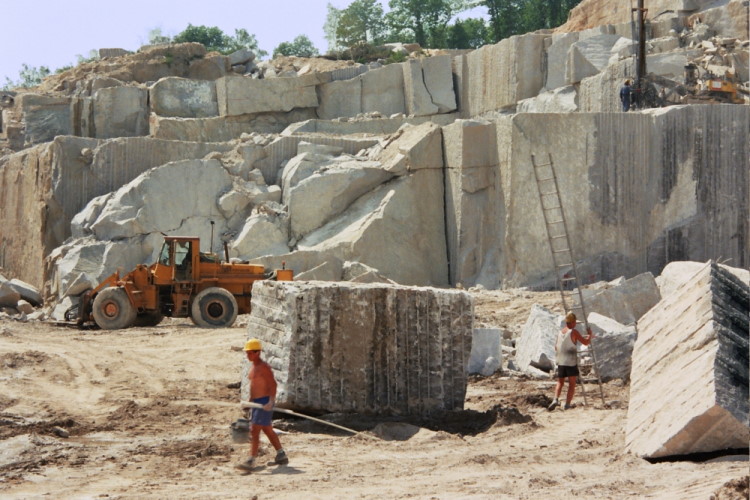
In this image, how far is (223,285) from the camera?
1938 centimetres

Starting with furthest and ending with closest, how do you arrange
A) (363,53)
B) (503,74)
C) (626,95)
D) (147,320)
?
(363,53) < (503,74) < (626,95) < (147,320)

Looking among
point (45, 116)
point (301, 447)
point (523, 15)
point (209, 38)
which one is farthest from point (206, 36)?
point (301, 447)

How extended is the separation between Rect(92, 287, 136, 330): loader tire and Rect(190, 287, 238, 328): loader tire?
1.18m

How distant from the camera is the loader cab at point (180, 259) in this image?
62.5 feet

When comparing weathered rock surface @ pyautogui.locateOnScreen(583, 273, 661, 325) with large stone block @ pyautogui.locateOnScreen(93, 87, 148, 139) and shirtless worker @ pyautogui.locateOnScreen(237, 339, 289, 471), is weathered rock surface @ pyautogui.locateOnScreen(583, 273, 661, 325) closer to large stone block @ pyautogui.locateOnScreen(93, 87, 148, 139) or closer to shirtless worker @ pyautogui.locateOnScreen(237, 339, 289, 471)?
shirtless worker @ pyautogui.locateOnScreen(237, 339, 289, 471)

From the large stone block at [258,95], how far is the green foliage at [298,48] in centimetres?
2734

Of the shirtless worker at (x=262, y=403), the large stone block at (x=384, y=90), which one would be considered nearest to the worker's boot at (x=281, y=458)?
the shirtless worker at (x=262, y=403)

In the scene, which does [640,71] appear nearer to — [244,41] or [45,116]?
[45,116]

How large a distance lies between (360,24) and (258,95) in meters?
18.9

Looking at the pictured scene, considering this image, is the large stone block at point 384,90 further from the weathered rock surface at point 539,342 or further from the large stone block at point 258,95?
the weathered rock surface at point 539,342

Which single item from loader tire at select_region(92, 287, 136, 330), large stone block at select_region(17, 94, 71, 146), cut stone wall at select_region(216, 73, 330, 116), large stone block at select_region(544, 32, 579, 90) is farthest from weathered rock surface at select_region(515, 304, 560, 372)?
large stone block at select_region(17, 94, 71, 146)


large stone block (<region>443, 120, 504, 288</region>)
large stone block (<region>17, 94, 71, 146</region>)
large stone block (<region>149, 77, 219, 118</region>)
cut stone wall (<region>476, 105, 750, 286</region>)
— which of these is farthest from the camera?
large stone block (<region>17, 94, 71, 146</region>)

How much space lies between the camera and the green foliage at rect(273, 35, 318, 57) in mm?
62031

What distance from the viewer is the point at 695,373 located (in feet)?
26.3
